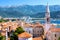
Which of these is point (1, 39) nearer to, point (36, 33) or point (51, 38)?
point (51, 38)

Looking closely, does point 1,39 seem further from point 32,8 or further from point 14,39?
point 32,8

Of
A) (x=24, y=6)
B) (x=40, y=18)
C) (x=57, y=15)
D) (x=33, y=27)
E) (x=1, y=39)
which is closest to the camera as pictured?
(x=1, y=39)

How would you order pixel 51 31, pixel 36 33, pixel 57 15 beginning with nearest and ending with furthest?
pixel 51 31 < pixel 36 33 < pixel 57 15

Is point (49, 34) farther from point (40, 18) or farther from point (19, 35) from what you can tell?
point (40, 18)

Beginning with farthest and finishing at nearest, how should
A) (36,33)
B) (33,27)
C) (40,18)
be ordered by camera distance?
(40,18)
(33,27)
(36,33)

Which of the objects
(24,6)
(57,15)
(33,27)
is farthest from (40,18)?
(33,27)

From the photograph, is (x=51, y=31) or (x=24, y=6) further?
(x=24, y=6)

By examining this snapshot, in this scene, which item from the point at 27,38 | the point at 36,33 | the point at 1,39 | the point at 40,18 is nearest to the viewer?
the point at 1,39

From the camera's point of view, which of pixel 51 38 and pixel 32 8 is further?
pixel 32 8

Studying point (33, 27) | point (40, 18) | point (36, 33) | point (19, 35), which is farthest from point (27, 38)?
point (40, 18)
